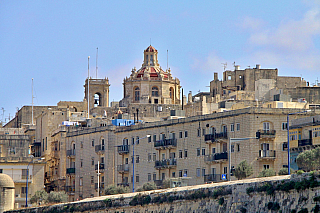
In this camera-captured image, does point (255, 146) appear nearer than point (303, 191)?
No

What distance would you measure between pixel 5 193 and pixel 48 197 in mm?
7138

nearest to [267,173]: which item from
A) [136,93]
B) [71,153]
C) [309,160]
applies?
[309,160]

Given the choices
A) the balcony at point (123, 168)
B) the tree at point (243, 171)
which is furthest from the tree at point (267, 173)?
the balcony at point (123, 168)

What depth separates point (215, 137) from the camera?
292 feet

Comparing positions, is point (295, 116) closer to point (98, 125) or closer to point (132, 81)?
point (98, 125)

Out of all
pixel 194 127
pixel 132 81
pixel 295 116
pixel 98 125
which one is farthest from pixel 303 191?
pixel 132 81

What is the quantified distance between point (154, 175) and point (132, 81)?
4449cm

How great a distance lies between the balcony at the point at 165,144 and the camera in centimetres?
9475

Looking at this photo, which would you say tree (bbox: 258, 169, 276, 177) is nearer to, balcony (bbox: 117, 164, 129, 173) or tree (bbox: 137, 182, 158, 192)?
tree (bbox: 137, 182, 158, 192)

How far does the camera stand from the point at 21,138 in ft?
362

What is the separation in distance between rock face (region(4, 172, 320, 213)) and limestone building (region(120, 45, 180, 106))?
5992cm

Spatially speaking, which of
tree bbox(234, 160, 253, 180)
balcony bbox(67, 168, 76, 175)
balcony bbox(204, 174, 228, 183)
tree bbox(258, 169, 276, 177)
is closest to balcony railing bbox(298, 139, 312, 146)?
tree bbox(258, 169, 276, 177)

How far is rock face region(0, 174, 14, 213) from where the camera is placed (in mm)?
91625

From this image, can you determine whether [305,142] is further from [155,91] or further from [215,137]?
[155,91]
